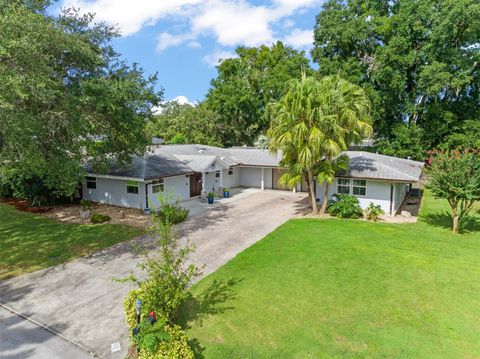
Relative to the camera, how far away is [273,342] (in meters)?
7.80

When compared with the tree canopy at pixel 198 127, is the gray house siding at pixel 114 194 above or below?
below

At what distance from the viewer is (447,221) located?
18594 mm

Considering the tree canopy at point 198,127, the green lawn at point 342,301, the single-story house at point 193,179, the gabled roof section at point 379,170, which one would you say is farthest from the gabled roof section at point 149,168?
the tree canopy at point 198,127

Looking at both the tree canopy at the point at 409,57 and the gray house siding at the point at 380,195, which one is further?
the tree canopy at the point at 409,57

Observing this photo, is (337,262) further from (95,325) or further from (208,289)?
(95,325)

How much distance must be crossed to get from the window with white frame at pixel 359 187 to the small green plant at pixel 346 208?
1232mm

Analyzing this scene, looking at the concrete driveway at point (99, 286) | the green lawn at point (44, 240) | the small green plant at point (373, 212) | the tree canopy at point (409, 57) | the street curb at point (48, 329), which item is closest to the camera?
the street curb at point (48, 329)

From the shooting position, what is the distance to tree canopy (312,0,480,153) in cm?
2766

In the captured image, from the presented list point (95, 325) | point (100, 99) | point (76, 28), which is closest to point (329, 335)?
point (95, 325)

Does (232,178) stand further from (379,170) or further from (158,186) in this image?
(379,170)

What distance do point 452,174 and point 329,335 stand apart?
11654 millimetres

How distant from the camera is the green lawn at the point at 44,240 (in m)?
12.6

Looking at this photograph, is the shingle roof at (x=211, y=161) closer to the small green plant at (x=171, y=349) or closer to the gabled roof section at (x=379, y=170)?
the gabled roof section at (x=379, y=170)

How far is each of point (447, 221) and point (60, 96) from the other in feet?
73.4
